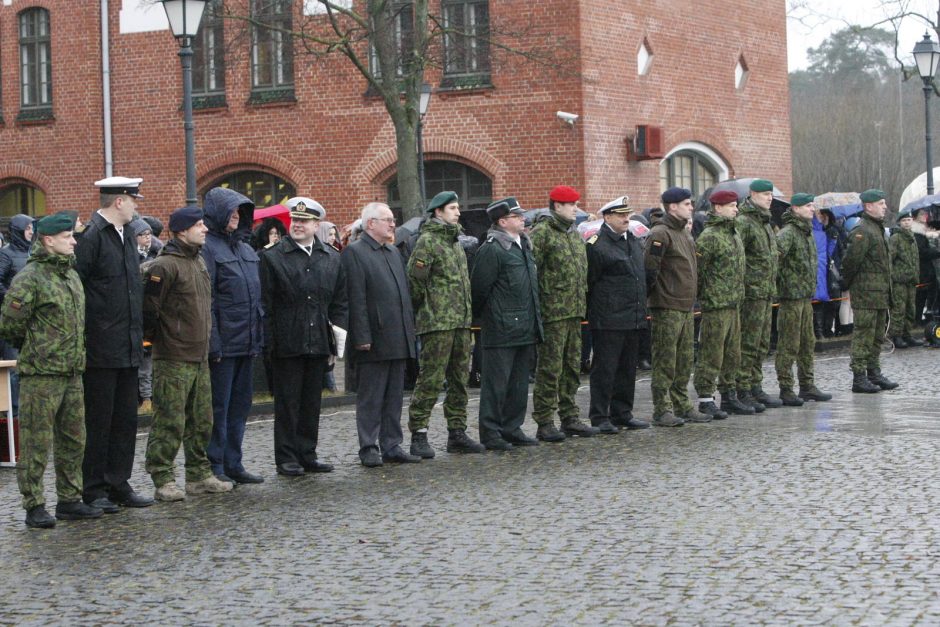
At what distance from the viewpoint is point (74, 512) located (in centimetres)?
921

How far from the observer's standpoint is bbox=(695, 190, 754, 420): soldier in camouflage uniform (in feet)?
44.7

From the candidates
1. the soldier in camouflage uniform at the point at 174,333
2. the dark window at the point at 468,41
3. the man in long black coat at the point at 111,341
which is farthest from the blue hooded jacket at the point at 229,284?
the dark window at the point at 468,41

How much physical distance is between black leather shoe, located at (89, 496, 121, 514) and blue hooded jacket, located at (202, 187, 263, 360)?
1257 millimetres

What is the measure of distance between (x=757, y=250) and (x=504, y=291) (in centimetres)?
306

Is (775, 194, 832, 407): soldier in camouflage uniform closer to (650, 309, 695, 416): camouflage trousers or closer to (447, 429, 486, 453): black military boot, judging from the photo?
(650, 309, 695, 416): camouflage trousers

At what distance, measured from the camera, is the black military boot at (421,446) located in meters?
11.6

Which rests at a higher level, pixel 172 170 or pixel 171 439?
pixel 172 170

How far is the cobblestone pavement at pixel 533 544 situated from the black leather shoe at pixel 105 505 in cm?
7

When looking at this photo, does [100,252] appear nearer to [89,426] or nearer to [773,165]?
[89,426]

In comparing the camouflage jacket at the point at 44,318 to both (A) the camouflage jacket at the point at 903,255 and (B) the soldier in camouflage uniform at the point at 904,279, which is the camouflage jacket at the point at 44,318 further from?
(A) the camouflage jacket at the point at 903,255

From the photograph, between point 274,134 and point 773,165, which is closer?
point 274,134

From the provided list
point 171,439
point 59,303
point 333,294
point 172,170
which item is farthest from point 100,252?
point 172,170

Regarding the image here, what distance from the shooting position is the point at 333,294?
11.1 m

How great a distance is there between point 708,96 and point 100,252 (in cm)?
2300
